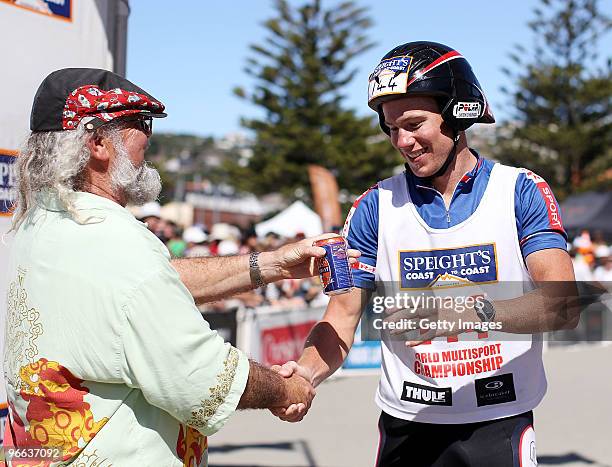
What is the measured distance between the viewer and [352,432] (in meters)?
8.35

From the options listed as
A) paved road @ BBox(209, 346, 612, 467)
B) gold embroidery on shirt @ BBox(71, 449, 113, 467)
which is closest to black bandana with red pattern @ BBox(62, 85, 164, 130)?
gold embroidery on shirt @ BBox(71, 449, 113, 467)

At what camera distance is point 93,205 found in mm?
2318

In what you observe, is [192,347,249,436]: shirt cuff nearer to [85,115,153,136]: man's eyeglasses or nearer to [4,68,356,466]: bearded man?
[4,68,356,466]: bearded man

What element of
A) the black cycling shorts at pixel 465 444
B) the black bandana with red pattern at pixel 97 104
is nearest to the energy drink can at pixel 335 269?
the black cycling shorts at pixel 465 444

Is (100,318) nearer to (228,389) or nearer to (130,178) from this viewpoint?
(228,389)

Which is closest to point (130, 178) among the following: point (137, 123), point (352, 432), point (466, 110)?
point (137, 123)

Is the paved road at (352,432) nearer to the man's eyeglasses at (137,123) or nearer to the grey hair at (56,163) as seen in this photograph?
the man's eyeglasses at (137,123)

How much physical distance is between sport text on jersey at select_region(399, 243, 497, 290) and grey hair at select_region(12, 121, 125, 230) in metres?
1.27

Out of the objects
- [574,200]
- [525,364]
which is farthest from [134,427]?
[574,200]

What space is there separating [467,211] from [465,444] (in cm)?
89

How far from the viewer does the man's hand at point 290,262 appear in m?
3.25

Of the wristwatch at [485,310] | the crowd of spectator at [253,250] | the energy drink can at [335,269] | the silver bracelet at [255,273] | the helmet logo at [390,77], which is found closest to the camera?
the wristwatch at [485,310]

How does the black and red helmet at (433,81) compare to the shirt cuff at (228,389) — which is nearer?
the shirt cuff at (228,389)

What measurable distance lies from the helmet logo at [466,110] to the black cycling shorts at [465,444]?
1181 millimetres
